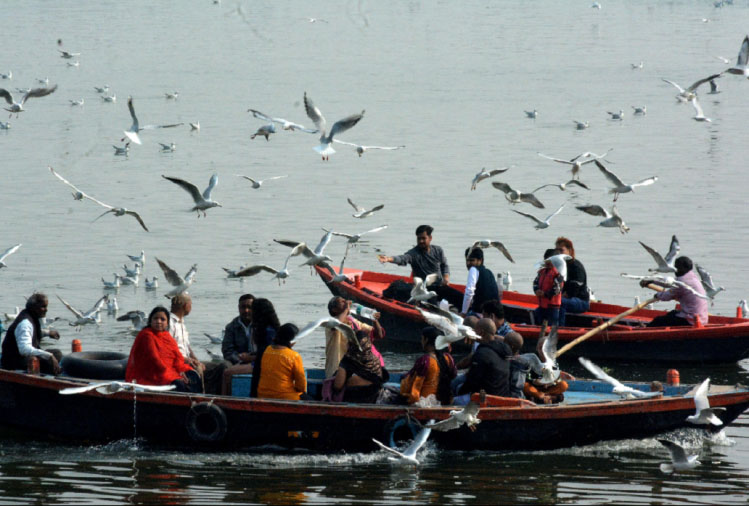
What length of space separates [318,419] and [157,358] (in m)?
1.58

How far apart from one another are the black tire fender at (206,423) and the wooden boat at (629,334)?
18.1 feet

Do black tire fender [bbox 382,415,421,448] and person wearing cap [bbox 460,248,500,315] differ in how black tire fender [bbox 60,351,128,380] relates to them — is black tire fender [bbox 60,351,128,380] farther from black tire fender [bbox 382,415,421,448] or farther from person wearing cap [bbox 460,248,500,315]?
person wearing cap [bbox 460,248,500,315]

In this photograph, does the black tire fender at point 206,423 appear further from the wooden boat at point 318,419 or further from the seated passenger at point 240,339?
the seated passenger at point 240,339

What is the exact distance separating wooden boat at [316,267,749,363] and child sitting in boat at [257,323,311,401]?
5.34 m

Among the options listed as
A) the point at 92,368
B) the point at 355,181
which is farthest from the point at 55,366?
the point at 355,181

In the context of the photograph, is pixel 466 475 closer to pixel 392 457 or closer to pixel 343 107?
pixel 392 457

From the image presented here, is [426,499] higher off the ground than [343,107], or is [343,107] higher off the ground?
[343,107]

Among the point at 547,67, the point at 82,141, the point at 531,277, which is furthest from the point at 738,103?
the point at 531,277

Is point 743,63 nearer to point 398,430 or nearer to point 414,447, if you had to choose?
point 398,430

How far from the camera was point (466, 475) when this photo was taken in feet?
37.6

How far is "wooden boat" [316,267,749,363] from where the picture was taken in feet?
53.0

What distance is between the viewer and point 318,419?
1173cm

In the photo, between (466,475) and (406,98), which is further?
(406,98)

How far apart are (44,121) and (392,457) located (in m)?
35.6
